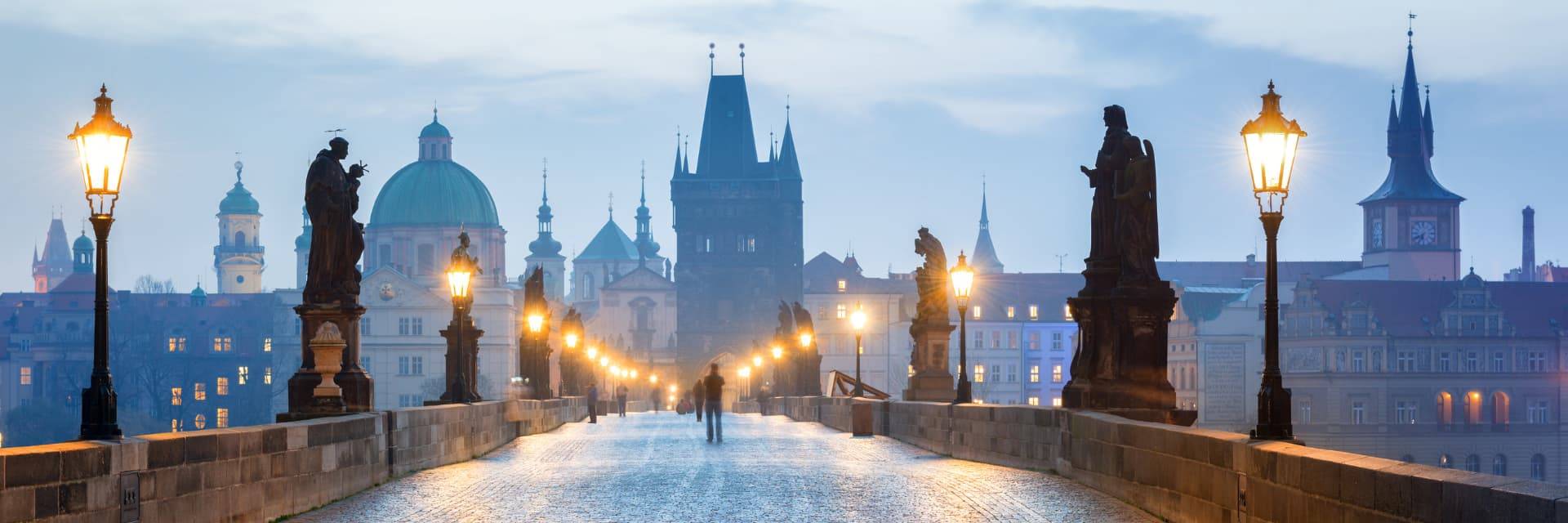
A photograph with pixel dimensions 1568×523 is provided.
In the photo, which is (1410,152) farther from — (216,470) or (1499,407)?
(216,470)

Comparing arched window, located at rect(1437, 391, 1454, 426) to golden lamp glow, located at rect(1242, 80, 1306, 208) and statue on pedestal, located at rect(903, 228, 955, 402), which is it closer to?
statue on pedestal, located at rect(903, 228, 955, 402)

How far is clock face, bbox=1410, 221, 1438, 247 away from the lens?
178m

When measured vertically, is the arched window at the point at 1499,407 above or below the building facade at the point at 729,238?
below

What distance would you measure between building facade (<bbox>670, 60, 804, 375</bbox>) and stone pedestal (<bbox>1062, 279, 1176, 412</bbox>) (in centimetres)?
13981

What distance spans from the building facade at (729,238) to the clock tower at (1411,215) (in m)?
49.0

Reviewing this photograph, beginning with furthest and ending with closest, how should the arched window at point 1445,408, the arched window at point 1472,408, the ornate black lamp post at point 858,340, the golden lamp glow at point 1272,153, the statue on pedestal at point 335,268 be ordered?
the arched window at point 1472,408 → the arched window at point 1445,408 → the ornate black lamp post at point 858,340 → the statue on pedestal at point 335,268 → the golden lamp glow at point 1272,153

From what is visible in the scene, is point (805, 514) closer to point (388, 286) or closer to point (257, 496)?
point (257, 496)

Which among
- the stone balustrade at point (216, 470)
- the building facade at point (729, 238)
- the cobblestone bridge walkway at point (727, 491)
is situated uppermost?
the building facade at point (729, 238)

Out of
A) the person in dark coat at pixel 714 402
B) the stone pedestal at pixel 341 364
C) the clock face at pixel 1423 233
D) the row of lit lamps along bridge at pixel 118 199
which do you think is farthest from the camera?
the clock face at pixel 1423 233

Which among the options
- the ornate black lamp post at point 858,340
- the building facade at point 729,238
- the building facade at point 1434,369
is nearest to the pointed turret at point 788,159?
the building facade at point 729,238

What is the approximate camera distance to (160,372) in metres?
167

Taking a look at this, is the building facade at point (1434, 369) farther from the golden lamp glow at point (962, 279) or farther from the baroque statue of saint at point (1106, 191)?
the baroque statue of saint at point (1106, 191)

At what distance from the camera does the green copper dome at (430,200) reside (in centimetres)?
17900

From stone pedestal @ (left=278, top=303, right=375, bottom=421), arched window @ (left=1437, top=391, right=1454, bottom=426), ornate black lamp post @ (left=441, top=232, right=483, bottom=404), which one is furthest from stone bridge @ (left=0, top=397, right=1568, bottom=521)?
arched window @ (left=1437, top=391, right=1454, bottom=426)
